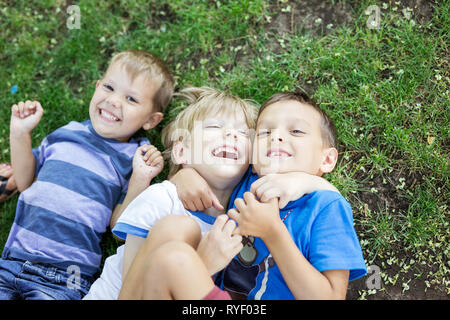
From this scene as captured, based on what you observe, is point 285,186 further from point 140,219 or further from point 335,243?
point 140,219

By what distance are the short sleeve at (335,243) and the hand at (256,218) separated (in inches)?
10.0

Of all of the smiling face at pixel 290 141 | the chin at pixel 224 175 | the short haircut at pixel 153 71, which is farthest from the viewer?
the short haircut at pixel 153 71

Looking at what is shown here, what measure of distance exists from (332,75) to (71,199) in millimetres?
2239

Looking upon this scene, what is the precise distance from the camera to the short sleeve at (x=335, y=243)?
219 centimetres

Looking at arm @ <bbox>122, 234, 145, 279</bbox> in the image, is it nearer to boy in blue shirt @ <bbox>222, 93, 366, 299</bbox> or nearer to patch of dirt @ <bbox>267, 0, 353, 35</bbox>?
boy in blue shirt @ <bbox>222, 93, 366, 299</bbox>

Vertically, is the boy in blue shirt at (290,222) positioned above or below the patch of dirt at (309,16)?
below

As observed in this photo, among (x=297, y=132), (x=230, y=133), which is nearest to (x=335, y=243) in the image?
(x=297, y=132)

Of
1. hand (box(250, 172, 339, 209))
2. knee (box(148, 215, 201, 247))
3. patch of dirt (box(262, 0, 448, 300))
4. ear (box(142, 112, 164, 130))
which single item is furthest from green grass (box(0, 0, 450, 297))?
knee (box(148, 215, 201, 247))

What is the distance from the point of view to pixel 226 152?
8.84ft

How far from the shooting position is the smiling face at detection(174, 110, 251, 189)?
8.69 feet

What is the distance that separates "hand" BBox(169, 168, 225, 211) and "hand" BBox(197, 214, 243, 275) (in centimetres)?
36
